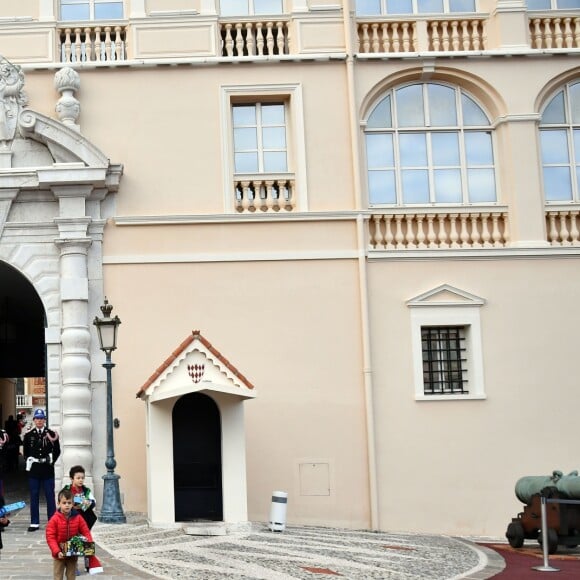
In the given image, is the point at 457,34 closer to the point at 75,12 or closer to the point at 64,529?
the point at 75,12

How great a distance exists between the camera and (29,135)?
18906 mm

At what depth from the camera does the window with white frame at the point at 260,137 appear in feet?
64.3

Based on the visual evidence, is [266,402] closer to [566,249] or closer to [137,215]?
[137,215]

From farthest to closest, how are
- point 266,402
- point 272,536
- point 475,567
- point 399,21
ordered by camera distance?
1. point 399,21
2. point 266,402
3. point 272,536
4. point 475,567

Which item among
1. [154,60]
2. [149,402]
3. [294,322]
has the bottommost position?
[149,402]

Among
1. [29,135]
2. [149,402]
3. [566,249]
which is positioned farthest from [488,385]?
[29,135]

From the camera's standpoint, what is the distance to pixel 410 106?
65.8 feet

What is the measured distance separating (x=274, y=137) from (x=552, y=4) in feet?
19.3

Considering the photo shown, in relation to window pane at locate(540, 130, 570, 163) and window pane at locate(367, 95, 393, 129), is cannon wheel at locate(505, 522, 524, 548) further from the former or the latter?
window pane at locate(367, 95, 393, 129)

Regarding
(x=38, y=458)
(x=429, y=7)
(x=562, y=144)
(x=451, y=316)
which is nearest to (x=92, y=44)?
→ (x=429, y=7)

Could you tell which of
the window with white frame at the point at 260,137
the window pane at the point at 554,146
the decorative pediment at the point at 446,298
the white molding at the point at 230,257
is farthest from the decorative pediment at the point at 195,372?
the window pane at the point at 554,146

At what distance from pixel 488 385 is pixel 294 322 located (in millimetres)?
3554

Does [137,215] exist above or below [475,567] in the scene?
above

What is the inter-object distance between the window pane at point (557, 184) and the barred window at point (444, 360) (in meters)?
3.04
